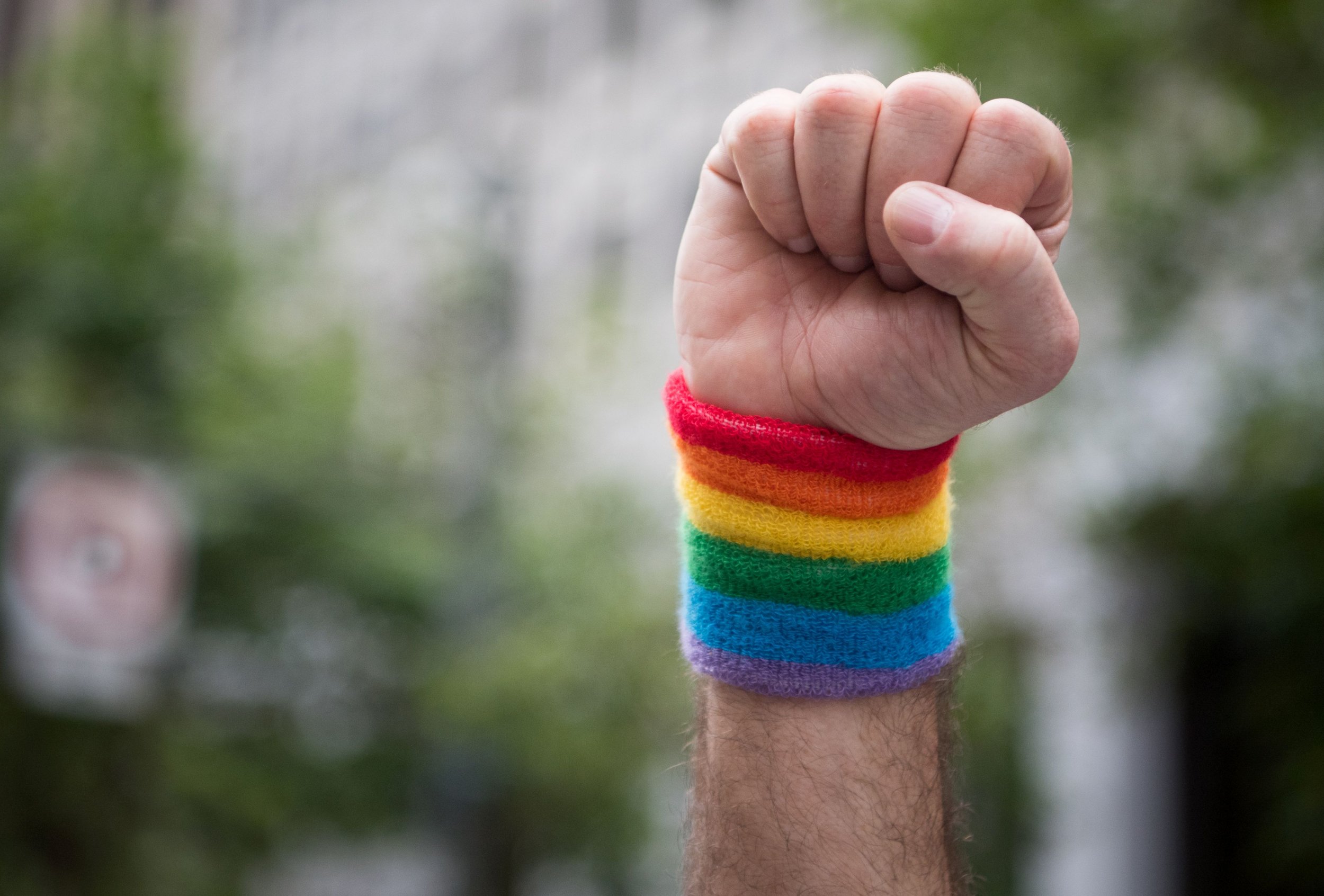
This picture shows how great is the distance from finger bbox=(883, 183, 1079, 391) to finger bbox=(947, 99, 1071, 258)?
3 cm

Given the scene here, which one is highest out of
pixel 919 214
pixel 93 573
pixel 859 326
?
pixel 919 214

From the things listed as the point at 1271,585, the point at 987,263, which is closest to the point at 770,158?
the point at 987,263

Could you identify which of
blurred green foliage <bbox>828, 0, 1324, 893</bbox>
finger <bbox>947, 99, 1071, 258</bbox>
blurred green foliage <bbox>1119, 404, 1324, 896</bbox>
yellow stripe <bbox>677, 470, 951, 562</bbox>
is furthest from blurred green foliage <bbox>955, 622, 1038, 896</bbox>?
finger <bbox>947, 99, 1071, 258</bbox>

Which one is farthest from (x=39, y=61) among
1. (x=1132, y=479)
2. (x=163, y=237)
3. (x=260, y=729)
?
(x=1132, y=479)

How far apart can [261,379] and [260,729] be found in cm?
283

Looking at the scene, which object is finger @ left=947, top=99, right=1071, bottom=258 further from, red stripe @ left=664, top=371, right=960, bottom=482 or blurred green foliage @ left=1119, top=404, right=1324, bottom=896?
blurred green foliage @ left=1119, top=404, right=1324, bottom=896

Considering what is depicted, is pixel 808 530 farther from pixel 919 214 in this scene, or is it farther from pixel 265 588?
pixel 265 588

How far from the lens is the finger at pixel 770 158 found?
1271mm

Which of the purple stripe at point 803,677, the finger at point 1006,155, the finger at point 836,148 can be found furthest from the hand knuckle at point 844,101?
the purple stripe at point 803,677

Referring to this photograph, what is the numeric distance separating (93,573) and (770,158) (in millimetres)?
4834

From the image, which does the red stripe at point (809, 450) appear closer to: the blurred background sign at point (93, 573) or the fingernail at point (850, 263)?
the fingernail at point (850, 263)

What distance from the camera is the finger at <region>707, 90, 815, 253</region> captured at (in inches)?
50.1

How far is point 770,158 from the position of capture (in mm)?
1291

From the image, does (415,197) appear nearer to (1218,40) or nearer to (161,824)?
(161,824)
